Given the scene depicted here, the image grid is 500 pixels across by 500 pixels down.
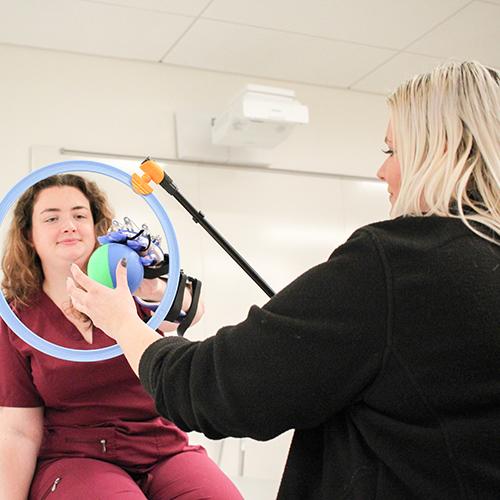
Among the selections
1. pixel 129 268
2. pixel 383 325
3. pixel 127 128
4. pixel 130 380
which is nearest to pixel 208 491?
pixel 130 380

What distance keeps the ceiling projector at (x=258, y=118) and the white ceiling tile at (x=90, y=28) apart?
1.30 feet

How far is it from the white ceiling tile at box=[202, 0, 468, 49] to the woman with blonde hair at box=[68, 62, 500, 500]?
1.90m

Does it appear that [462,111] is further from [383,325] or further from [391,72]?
[391,72]

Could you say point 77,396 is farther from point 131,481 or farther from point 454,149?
point 454,149

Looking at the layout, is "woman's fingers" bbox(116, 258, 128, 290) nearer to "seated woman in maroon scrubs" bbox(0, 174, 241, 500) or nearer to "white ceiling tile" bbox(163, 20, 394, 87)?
"seated woman in maroon scrubs" bbox(0, 174, 241, 500)

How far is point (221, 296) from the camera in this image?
334cm

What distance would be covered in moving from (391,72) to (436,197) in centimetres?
274

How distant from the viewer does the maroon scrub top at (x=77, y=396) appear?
5.14 ft

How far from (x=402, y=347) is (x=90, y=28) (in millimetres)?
2477

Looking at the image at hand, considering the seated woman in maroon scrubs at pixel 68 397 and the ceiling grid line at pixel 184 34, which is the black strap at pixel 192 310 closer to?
the seated woman in maroon scrubs at pixel 68 397

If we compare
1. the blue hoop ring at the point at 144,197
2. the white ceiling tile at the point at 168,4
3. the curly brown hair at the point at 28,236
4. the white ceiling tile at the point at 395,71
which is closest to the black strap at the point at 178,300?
the blue hoop ring at the point at 144,197

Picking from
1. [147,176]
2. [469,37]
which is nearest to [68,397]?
[147,176]

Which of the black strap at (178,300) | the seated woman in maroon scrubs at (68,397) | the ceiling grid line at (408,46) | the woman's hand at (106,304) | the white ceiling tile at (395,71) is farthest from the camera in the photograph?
the white ceiling tile at (395,71)

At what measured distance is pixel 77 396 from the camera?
159cm
